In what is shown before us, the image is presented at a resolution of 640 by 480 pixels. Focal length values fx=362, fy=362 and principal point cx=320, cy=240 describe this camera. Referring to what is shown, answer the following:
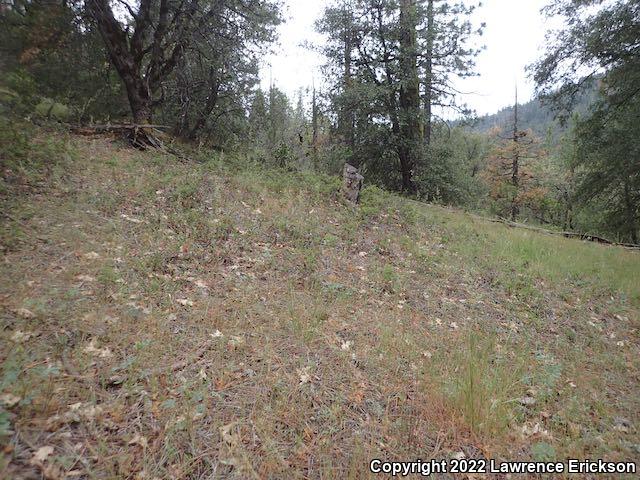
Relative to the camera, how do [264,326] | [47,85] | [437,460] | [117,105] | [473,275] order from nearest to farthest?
[437,460], [264,326], [473,275], [47,85], [117,105]

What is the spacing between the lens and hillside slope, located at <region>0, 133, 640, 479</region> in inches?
105

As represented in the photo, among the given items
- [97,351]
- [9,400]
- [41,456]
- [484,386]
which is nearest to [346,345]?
[484,386]

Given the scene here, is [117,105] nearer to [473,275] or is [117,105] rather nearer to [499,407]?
[473,275]

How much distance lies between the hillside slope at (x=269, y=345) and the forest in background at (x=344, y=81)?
5.18 m

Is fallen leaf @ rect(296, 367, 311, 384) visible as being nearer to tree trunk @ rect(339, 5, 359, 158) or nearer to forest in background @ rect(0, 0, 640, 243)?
forest in background @ rect(0, 0, 640, 243)

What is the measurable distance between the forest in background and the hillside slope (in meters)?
5.18

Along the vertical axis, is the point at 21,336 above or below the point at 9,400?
above

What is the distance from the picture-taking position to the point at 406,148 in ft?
44.7

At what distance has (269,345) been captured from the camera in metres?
3.85

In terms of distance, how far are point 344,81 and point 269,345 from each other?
1190cm

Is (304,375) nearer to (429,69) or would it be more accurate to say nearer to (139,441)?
(139,441)

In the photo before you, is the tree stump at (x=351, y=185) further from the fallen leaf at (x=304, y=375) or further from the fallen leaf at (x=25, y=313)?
the fallen leaf at (x=25, y=313)

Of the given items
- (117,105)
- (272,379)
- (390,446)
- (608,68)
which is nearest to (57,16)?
(117,105)

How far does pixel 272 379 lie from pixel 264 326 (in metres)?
0.86
